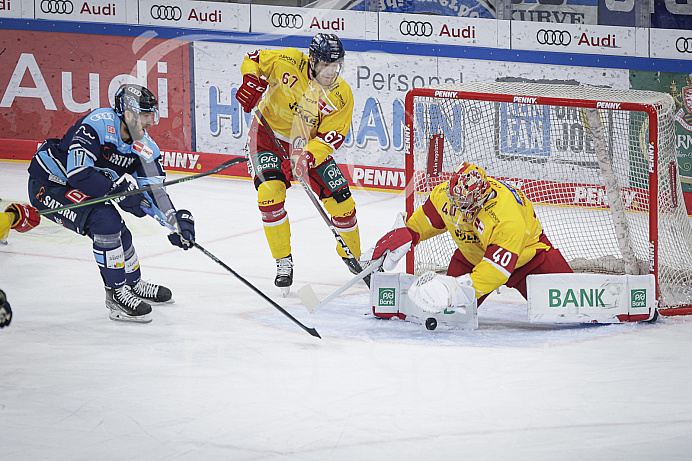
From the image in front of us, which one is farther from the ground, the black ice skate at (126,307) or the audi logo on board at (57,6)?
the audi logo on board at (57,6)

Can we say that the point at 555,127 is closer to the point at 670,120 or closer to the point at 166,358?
the point at 670,120

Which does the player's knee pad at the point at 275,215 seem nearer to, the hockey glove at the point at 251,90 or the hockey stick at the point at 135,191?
the hockey glove at the point at 251,90

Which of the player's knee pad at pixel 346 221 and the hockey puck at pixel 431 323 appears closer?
the hockey puck at pixel 431 323

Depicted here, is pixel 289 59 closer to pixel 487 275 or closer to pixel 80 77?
pixel 487 275

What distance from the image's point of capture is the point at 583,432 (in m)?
3.36

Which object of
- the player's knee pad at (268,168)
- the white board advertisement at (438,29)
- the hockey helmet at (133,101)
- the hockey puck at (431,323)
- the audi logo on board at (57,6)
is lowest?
the hockey puck at (431,323)

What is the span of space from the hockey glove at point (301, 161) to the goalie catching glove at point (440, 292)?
116 cm

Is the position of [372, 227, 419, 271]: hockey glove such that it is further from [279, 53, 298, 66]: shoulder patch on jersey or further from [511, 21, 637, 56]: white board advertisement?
[511, 21, 637, 56]: white board advertisement

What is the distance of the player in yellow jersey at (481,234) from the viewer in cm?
431

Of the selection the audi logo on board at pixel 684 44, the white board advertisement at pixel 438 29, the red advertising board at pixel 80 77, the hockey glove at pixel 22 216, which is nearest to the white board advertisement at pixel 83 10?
the red advertising board at pixel 80 77

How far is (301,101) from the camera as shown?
540cm

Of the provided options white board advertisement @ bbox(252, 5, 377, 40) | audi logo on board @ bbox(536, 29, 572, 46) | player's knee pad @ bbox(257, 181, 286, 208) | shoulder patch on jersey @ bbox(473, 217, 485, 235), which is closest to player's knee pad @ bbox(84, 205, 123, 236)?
player's knee pad @ bbox(257, 181, 286, 208)

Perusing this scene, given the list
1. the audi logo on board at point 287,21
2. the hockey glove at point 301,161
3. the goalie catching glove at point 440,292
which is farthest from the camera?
the audi logo on board at point 287,21

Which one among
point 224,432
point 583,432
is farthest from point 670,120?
point 224,432
